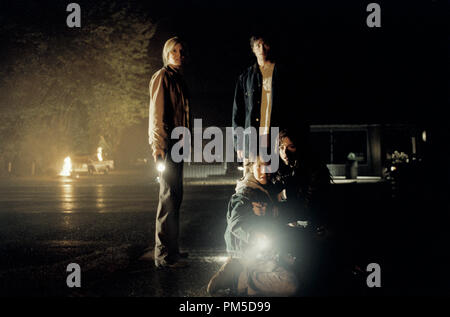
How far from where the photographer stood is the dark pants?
3.79 metres

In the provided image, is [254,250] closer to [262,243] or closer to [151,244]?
[262,243]

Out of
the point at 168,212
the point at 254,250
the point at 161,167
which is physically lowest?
the point at 254,250

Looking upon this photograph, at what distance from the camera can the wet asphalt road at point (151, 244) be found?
10.4 ft

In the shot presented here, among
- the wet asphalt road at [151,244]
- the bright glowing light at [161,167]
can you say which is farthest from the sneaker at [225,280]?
the bright glowing light at [161,167]

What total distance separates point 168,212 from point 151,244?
1.43 meters

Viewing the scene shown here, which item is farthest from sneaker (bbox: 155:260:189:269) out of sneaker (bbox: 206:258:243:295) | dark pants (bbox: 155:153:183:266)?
sneaker (bbox: 206:258:243:295)

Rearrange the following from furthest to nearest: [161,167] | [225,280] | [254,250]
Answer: [161,167]
[254,250]
[225,280]

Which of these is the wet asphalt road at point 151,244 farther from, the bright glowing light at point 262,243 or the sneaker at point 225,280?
the bright glowing light at point 262,243

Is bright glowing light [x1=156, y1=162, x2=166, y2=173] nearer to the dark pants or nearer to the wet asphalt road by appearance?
the dark pants

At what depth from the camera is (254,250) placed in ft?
10.5

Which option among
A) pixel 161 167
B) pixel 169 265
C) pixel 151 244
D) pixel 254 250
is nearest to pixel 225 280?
pixel 254 250

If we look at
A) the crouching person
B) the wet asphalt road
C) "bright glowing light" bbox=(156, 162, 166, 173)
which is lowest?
the wet asphalt road

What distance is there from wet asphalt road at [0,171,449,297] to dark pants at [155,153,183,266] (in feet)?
0.68
